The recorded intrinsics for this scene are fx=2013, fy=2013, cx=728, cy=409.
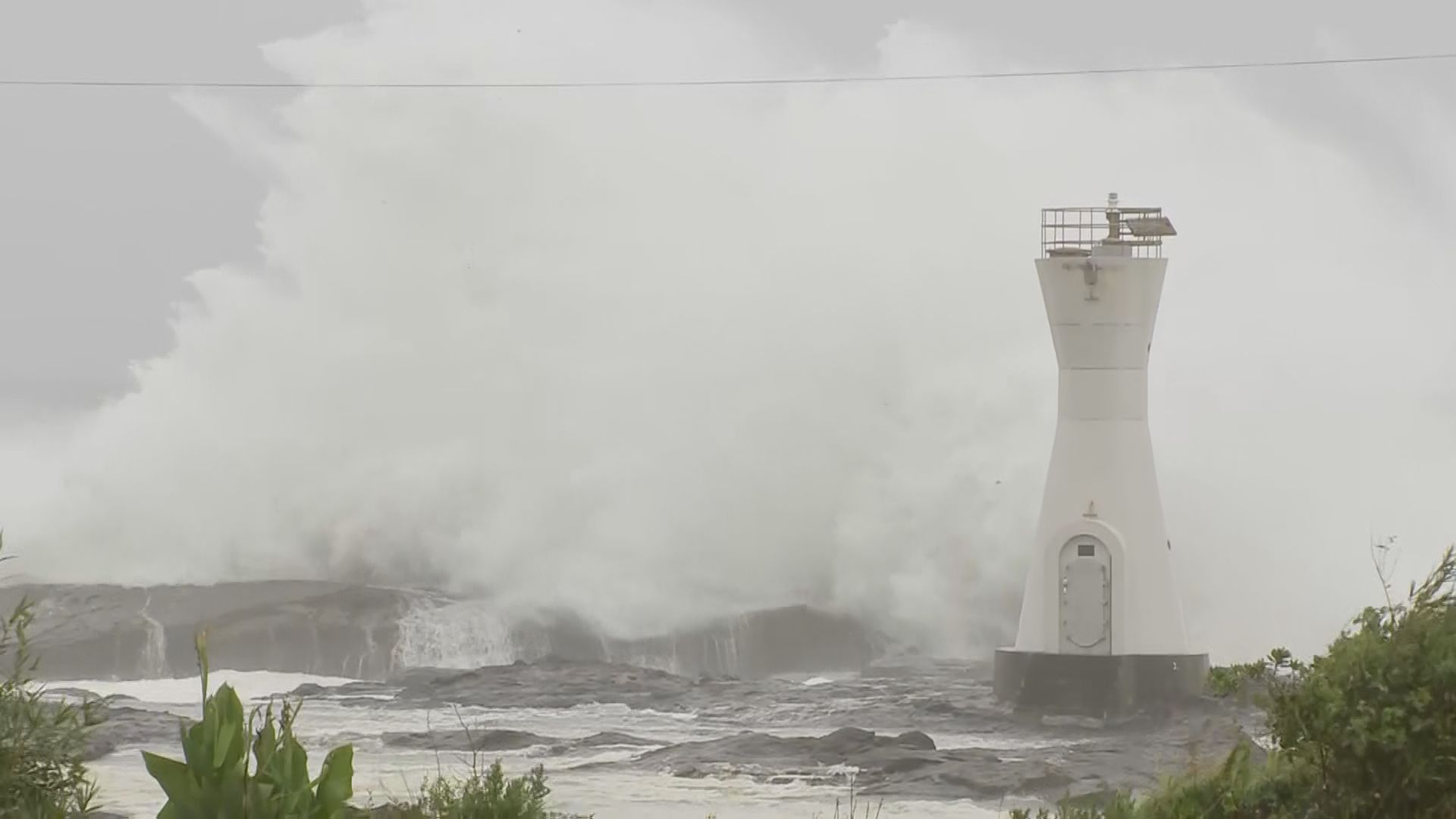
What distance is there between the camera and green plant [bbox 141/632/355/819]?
305 inches

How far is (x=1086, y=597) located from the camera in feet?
123

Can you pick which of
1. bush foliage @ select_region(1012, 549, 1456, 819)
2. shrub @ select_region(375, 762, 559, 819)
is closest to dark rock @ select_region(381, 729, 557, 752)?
shrub @ select_region(375, 762, 559, 819)

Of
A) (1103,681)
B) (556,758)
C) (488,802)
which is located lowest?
(556,758)

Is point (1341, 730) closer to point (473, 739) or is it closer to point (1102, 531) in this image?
point (1102, 531)

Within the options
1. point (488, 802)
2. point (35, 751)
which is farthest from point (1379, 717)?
point (488, 802)

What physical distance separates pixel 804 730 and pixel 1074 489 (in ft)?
94.5

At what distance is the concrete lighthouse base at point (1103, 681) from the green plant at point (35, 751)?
91.7ft

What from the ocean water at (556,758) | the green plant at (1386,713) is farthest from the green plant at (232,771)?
the ocean water at (556,758)

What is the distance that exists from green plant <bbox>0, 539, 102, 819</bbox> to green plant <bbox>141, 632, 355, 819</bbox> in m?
2.76

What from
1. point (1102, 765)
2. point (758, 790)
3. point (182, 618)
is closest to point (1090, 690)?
point (1102, 765)

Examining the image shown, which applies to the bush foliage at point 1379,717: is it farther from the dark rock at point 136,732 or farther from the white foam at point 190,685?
the white foam at point 190,685

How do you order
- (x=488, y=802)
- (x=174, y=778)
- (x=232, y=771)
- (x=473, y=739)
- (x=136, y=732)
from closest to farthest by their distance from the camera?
1. (x=174, y=778)
2. (x=232, y=771)
3. (x=488, y=802)
4. (x=473, y=739)
5. (x=136, y=732)

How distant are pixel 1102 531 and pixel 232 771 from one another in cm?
3027

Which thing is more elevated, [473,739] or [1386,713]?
[1386,713]
